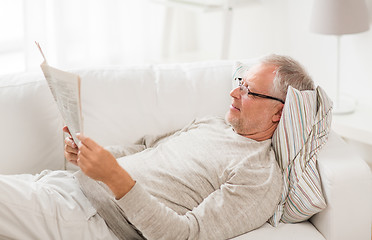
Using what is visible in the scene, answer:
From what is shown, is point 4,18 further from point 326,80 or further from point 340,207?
point 340,207

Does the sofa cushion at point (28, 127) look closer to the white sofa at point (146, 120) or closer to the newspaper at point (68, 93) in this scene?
the white sofa at point (146, 120)

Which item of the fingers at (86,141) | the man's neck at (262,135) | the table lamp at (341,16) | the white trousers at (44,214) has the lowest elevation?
the white trousers at (44,214)

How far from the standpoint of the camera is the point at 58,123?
2031 millimetres

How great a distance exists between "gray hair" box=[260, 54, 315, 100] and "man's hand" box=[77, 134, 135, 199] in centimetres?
70

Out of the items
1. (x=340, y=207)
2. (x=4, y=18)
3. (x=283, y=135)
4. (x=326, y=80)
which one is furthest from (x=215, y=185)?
(x=4, y=18)

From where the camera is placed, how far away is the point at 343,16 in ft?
8.39

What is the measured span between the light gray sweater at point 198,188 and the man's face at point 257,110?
0.17 feet

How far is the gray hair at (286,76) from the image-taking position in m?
1.83

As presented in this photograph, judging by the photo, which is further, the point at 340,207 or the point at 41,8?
the point at 41,8

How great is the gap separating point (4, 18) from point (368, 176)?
2297 mm

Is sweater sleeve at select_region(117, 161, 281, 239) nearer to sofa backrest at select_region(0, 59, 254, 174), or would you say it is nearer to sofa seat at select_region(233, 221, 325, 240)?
sofa seat at select_region(233, 221, 325, 240)

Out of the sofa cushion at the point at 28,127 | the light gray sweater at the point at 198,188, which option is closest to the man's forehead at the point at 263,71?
the light gray sweater at the point at 198,188

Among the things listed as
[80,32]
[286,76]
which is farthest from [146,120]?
[80,32]

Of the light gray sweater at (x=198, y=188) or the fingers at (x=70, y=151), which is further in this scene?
the fingers at (x=70, y=151)
